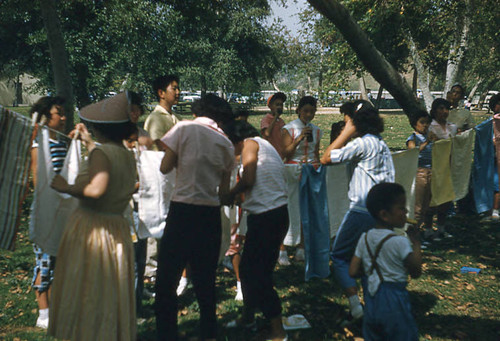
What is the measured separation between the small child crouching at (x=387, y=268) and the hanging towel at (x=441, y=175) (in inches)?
156

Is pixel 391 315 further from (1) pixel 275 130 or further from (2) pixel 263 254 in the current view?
(1) pixel 275 130

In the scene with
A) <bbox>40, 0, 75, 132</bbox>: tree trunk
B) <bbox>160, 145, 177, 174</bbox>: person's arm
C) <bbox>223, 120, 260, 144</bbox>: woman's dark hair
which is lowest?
<bbox>160, 145, 177, 174</bbox>: person's arm

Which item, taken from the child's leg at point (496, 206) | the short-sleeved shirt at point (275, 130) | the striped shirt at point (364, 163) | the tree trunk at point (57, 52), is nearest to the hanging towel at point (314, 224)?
the striped shirt at point (364, 163)

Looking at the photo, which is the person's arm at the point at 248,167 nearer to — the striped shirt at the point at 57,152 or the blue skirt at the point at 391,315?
the blue skirt at the point at 391,315

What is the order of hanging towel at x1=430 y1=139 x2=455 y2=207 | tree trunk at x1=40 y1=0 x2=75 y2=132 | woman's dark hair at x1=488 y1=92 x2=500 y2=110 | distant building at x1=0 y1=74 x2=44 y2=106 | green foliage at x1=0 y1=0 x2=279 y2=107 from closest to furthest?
hanging towel at x1=430 y1=139 x2=455 y2=207 < woman's dark hair at x1=488 y1=92 x2=500 y2=110 < tree trunk at x1=40 y1=0 x2=75 y2=132 < green foliage at x1=0 y1=0 x2=279 y2=107 < distant building at x1=0 y1=74 x2=44 y2=106

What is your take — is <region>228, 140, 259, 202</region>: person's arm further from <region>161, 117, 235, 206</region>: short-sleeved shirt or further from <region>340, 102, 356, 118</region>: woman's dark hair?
<region>340, 102, 356, 118</region>: woman's dark hair

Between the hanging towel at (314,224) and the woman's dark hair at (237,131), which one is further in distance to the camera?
the hanging towel at (314,224)

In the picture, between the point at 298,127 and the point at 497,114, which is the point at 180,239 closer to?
the point at 298,127

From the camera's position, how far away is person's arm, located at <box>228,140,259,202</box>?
3961mm

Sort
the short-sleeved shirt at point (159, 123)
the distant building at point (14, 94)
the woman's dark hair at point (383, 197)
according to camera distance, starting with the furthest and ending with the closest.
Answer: the distant building at point (14, 94) < the short-sleeved shirt at point (159, 123) < the woman's dark hair at point (383, 197)

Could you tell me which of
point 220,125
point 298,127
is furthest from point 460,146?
point 220,125

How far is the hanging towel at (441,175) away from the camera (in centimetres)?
709

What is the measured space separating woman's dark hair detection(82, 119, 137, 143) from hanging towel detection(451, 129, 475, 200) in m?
5.75

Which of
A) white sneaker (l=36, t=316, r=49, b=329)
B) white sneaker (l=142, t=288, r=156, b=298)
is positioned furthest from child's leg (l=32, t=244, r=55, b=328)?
white sneaker (l=142, t=288, r=156, b=298)
